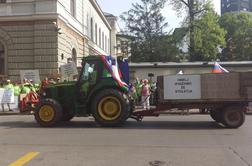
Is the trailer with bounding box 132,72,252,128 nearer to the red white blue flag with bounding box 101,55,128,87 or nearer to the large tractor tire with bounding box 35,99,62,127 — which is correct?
the red white blue flag with bounding box 101,55,128,87

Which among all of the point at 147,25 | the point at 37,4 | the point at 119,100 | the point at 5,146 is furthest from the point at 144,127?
the point at 147,25

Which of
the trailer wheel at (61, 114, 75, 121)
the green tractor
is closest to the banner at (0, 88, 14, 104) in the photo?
the trailer wheel at (61, 114, 75, 121)

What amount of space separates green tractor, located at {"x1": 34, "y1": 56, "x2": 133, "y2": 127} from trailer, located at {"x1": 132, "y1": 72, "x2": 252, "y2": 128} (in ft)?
3.28

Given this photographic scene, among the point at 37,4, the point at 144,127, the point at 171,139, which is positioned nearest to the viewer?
the point at 171,139

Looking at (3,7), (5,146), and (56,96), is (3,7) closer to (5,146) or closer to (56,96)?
(56,96)

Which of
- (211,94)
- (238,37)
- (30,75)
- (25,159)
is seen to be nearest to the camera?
(25,159)

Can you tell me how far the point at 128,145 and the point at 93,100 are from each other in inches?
197

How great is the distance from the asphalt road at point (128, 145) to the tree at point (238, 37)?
2293 inches

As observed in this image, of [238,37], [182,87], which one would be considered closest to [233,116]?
[182,87]

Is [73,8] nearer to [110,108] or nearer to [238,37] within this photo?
[110,108]

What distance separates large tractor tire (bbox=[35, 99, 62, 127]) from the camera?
53.7ft

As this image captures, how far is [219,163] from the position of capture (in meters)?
9.23

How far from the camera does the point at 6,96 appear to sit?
2508cm

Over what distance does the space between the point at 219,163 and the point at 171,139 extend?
365cm
